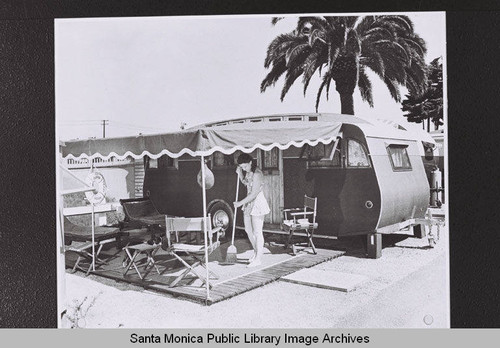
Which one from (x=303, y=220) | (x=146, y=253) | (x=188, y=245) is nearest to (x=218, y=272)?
(x=188, y=245)

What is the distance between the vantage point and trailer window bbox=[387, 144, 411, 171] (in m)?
5.74

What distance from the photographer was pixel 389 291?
460cm

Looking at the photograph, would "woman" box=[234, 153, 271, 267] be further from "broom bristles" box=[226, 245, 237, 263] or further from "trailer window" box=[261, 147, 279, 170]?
"trailer window" box=[261, 147, 279, 170]

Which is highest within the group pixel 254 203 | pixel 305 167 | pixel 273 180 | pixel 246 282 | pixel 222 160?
pixel 222 160

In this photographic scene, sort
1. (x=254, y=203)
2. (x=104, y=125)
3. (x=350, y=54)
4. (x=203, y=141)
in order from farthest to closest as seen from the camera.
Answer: (x=254, y=203), (x=104, y=125), (x=350, y=54), (x=203, y=141)

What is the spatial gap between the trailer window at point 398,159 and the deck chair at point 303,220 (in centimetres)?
115

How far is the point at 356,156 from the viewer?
19.0ft

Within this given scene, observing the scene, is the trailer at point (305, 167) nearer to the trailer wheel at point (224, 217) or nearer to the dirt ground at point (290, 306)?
the trailer wheel at point (224, 217)

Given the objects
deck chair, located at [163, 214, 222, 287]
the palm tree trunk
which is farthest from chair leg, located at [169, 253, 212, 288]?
the palm tree trunk

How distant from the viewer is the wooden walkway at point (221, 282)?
14.9 ft

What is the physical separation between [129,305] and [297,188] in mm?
2966

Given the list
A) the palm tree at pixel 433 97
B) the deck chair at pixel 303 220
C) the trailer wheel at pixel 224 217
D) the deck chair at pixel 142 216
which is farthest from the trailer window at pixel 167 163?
the palm tree at pixel 433 97

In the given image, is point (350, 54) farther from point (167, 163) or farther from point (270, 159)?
point (167, 163)

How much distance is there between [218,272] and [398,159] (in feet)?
9.14
